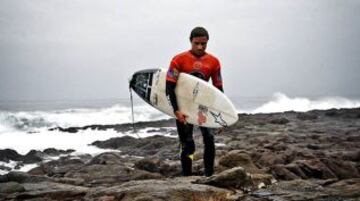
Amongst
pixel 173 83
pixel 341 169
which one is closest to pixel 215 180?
pixel 173 83

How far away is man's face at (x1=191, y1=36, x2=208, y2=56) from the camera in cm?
428

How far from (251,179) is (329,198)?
88cm

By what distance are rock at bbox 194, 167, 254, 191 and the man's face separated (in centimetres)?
149

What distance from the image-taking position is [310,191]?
3574mm

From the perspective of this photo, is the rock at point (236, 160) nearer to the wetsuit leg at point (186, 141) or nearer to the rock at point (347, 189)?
the wetsuit leg at point (186, 141)

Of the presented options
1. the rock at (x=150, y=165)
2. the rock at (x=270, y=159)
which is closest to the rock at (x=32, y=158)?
the rock at (x=150, y=165)

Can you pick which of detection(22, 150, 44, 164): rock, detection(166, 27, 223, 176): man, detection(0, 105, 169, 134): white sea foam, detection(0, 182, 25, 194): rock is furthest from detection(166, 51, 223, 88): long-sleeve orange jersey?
detection(0, 105, 169, 134): white sea foam

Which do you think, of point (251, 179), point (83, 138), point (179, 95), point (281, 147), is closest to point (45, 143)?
point (83, 138)

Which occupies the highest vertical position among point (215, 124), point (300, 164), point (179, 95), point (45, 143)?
point (179, 95)

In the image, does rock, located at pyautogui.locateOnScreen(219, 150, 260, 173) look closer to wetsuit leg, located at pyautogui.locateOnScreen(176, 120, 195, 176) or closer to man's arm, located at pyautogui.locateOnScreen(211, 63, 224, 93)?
wetsuit leg, located at pyautogui.locateOnScreen(176, 120, 195, 176)

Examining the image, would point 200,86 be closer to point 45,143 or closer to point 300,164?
point 300,164

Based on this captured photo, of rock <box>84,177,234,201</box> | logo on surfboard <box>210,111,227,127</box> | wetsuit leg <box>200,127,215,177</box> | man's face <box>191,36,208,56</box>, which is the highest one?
A: man's face <box>191,36,208,56</box>

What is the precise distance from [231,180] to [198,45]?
5.37ft

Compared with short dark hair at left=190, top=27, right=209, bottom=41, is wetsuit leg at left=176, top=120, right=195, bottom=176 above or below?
below
